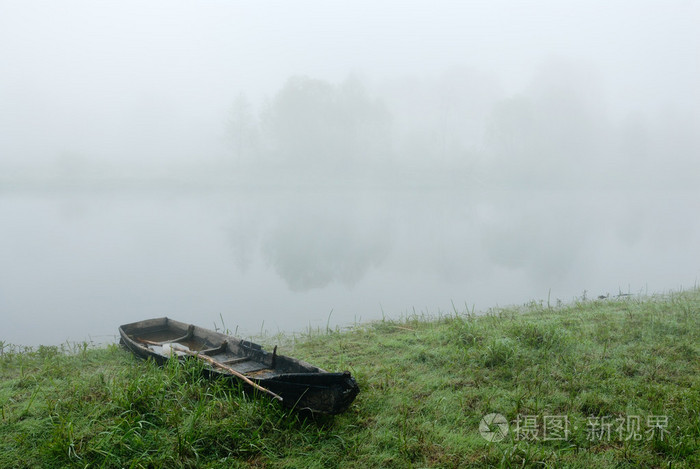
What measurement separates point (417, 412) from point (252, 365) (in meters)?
2.03

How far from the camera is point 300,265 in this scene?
15.7m

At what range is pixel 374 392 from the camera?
4.76 m

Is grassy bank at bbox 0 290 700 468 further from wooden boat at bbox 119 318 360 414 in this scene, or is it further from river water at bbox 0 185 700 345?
river water at bbox 0 185 700 345

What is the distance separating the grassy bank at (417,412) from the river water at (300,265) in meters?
3.96

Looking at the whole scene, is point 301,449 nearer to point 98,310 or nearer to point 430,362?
point 430,362

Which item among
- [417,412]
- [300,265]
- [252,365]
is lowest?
[300,265]

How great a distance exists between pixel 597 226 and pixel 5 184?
183 ft

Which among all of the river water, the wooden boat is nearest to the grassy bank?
the wooden boat

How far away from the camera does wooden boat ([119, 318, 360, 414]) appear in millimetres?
4070

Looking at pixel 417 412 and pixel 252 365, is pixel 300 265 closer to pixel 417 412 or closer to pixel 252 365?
pixel 252 365

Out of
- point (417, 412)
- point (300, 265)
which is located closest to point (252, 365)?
point (417, 412)

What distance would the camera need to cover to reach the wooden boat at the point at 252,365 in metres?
4.07

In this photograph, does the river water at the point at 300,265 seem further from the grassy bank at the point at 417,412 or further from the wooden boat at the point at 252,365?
the grassy bank at the point at 417,412

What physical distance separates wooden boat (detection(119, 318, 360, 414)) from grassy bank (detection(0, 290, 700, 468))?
0.16 m
